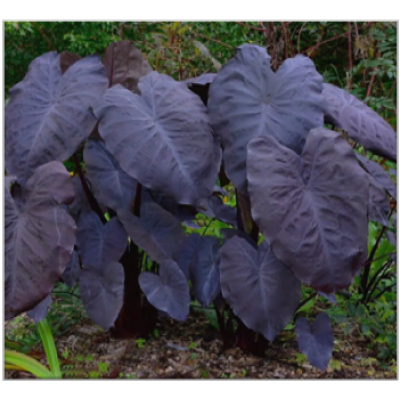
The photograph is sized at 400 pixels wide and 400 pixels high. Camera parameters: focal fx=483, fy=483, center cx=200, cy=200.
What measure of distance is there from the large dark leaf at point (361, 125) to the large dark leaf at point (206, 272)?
0.53m

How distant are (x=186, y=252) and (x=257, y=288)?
289 mm

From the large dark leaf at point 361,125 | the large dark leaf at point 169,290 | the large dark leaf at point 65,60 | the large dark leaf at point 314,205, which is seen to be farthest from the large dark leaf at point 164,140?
the large dark leaf at point 65,60

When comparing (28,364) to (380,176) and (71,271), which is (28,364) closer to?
(71,271)

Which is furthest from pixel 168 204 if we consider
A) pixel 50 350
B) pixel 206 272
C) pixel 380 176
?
pixel 380 176

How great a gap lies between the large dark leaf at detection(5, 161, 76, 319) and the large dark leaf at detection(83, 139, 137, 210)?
235 mm

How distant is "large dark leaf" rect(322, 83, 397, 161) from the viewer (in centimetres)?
145

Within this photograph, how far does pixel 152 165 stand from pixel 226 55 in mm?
1883

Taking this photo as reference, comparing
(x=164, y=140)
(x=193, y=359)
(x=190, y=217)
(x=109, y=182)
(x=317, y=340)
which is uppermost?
(x=164, y=140)

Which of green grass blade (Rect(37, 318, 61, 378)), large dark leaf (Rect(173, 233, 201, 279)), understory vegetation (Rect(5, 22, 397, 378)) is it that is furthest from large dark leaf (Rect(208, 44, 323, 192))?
green grass blade (Rect(37, 318, 61, 378))

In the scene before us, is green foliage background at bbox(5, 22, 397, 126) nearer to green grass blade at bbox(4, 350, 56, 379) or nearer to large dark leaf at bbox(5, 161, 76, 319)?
large dark leaf at bbox(5, 161, 76, 319)

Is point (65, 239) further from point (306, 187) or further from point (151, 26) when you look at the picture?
point (151, 26)

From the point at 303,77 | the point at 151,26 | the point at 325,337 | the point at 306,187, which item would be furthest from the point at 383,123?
the point at 151,26

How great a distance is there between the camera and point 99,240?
1512 millimetres

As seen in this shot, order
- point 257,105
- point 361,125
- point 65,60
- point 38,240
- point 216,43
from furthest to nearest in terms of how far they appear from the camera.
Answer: point 216,43 < point 65,60 < point 361,125 < point 257,105 < point 38,240
